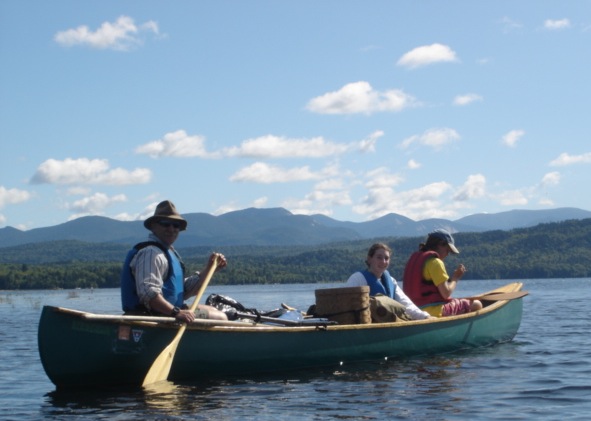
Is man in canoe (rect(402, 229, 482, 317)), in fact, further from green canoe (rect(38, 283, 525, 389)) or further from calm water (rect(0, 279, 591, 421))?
calm water (rect(0, 279, 591, 421))

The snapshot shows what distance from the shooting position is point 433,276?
1333 centimetres

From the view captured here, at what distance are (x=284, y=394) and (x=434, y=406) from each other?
181cm

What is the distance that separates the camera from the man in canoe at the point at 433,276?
13266mm

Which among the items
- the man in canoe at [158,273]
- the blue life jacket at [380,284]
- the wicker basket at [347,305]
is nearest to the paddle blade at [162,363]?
the man in canoe at [158,273]

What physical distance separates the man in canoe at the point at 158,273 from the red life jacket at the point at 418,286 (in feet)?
14.2

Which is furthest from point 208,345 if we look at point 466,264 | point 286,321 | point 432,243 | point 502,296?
point 466,264

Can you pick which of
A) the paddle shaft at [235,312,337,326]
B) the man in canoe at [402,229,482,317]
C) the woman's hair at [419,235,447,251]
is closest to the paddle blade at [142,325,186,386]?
the paddle shaft at [235,312,337,326]

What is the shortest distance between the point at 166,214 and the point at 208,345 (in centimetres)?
171

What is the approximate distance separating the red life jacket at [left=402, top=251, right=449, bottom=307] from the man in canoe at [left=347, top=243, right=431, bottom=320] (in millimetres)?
645

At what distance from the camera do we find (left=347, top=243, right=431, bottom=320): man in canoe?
40.3 ft

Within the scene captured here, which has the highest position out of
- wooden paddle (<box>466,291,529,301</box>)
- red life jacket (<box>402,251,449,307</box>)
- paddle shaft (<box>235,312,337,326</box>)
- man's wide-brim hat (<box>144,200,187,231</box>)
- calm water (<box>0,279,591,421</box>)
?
man's wide-brim hat (<box>144,200,187,231</box>)

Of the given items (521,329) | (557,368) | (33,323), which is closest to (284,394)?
(557,368)

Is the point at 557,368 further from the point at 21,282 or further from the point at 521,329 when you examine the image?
the point at 21,282

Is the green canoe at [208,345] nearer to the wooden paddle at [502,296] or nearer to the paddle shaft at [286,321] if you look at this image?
the paddle shaft at [286,321]
